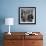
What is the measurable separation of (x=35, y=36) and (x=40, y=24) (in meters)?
0.72

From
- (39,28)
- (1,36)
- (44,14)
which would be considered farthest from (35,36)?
(1,36)

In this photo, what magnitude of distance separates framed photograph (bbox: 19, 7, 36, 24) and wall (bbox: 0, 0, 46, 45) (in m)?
0.10

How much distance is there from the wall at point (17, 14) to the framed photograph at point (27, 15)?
104mm

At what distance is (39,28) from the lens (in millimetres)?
4469

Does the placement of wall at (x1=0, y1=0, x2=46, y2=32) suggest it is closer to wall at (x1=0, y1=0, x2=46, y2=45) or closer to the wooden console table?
wall at (x1=0, y1=0, x2=46, y2=45)

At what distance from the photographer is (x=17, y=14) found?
175 inches

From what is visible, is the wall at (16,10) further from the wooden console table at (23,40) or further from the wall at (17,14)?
the wooden console table at (23,40)

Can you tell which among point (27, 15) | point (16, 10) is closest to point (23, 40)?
point (27, 15)

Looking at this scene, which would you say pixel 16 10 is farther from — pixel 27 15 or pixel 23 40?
pixel 23 40

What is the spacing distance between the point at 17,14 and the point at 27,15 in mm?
344

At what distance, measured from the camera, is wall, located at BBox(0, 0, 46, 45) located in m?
4.42

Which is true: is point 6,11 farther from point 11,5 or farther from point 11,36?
point 11,36

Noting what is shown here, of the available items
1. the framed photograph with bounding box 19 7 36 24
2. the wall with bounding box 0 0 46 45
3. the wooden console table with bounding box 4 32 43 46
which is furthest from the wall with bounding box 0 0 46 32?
the wooden console table with bounding box 4 32 43 46

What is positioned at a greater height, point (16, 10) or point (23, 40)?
point (16, 10)
